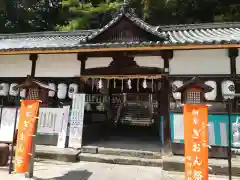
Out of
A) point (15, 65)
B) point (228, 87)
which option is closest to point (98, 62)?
point (15, 65)

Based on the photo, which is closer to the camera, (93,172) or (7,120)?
(93,172)

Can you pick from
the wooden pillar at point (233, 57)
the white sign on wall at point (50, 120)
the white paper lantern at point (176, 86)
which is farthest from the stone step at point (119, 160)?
the wooden pillar at point (233, 57)

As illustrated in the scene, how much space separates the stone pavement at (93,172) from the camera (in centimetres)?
622

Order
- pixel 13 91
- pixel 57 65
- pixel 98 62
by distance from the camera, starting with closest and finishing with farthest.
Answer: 1. pixel 98 62
2. pixel 57 65
3. pixel 13 91

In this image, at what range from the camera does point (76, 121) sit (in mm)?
8633

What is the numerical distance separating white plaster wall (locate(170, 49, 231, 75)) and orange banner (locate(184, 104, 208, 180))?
A: 3.15 meters

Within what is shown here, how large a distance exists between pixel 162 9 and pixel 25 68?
17.6 meters

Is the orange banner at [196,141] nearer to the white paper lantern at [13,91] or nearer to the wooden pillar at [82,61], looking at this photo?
the wooden pillar at [82,61]

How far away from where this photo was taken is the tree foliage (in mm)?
23047

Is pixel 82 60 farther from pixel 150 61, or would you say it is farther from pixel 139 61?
pixel 150 61

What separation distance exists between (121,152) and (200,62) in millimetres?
4338

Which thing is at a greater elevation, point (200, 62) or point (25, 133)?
point (200, 62)

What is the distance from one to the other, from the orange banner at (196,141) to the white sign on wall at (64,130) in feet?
16.1

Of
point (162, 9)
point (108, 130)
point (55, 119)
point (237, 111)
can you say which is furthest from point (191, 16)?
point (55, 119)
